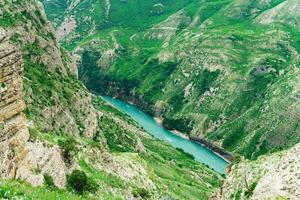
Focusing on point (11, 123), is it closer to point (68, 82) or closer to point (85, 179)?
point (85, 179)

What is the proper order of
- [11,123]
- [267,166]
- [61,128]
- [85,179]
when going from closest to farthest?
1. [11,123]
2. [85,179]
3. [267,166]
4. [61,128]

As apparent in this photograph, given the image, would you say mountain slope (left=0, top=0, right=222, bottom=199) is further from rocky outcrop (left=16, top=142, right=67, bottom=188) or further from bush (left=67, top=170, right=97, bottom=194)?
bush (left=67, top=170, right=97, bottom=194)

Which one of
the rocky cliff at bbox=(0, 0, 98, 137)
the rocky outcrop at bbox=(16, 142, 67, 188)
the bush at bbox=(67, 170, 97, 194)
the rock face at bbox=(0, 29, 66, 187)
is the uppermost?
the rock face at bbox=(0, 29, 66, 187)

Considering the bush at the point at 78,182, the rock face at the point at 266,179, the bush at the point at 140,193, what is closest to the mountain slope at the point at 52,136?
the bush at the point at 140,193

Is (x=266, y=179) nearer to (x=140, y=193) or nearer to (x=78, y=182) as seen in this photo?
(x=140, y=193)

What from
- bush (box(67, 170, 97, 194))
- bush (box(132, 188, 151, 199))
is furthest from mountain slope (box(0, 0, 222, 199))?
bush (box(67, 170, 97, 194))

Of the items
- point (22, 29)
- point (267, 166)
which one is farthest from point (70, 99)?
point (267, 166)

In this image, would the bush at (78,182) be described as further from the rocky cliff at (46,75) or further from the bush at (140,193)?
the rocky cliff at (46,75)

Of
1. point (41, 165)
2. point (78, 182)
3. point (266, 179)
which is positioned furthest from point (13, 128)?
point (266, 179)
